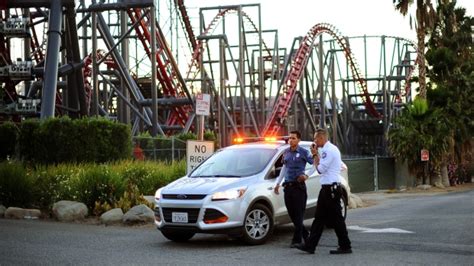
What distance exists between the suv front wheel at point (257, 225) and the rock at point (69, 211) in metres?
5.64

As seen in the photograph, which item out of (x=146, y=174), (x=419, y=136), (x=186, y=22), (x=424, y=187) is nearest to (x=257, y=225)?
(x=146, y=174)

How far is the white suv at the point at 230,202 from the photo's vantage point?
1152 centimetres

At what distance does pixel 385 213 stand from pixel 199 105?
524cm

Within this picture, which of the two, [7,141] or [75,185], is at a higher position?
[7,141]

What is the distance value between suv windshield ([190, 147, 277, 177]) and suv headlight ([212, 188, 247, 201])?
2.18 feet

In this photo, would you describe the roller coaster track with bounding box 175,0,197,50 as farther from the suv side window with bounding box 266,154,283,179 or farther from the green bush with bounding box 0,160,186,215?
the suv side window with bounding box 266,154,283,179

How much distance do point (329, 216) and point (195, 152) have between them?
6.76 m

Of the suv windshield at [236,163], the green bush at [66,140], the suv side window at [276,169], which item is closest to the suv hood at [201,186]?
the suv windshield at [236,163]

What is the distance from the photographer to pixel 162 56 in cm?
4447

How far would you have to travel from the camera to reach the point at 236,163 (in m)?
13.0

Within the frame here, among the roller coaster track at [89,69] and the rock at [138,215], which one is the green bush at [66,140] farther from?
the roller coaster track at [89,69]

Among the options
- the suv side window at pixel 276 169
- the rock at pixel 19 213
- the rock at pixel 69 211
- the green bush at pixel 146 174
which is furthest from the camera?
the green bush at pixel 146 174

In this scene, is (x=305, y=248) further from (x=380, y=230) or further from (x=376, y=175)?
(x=376, y=175)

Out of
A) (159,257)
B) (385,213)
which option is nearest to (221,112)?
(385,213)
